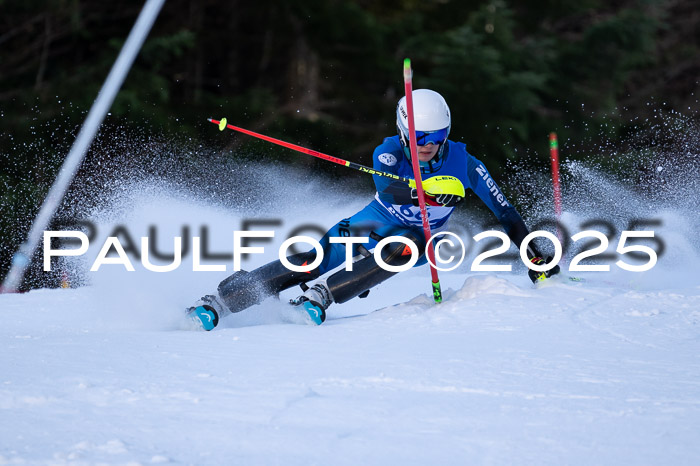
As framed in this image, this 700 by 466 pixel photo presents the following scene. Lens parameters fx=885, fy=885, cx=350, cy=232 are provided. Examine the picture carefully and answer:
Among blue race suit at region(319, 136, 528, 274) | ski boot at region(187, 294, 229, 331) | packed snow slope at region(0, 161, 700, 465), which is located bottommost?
packed snow slope at region(0, 161, 700, 465)

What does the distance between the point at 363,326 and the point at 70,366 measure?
51.7 inches

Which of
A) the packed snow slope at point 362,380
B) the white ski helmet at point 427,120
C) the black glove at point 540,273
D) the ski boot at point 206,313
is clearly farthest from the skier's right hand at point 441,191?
the ski boot at point 206,313

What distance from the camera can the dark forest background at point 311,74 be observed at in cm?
1080

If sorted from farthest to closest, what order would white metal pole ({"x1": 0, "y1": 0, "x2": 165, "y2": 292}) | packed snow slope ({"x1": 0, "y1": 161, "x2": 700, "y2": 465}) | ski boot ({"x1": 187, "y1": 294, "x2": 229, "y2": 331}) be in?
1. white metal pole ({"x1": 0, "y1": 0, "x2": 165, "y2": 292})
2. ski boot ({"x1": 187, "y1": 294, "x2": 229, "y2": 331})
3. packed snow slope ({"x1": 0, "y1": 161, "x2": 700, "y2": 465})

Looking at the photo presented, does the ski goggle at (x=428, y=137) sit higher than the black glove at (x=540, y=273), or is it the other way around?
the ski goggle at (x=428, y=137)

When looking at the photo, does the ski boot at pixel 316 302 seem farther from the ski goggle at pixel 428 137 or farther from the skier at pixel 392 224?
the ski goggle at pixel 428 137

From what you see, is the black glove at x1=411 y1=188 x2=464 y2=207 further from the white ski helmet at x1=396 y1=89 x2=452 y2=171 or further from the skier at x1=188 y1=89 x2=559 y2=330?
the white ski helmet at x1=396 y1=89 x2=452 y2=171

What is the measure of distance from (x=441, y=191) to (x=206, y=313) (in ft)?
4.14

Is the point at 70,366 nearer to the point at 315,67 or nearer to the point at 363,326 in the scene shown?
the point at 363,326

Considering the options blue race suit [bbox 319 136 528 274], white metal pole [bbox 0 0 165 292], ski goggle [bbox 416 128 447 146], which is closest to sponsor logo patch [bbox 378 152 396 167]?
blue race suit [bbox 319 136 528 274]

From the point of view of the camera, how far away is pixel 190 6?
1412 centimetres

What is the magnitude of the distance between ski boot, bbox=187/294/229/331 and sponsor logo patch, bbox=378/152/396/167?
1063mm

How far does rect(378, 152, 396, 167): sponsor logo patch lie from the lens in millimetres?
4395

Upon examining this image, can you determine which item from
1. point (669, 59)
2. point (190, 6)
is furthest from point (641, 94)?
point (190, 6)
